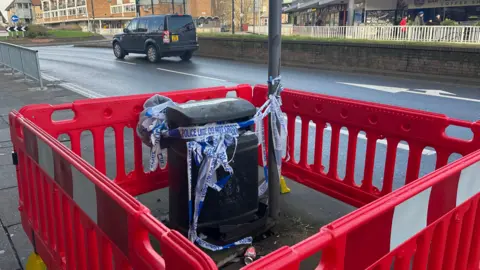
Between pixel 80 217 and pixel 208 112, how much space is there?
3.92 feet

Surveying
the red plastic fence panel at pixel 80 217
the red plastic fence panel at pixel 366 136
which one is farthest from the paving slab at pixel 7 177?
the red plastic fence panel at pixel 366 136

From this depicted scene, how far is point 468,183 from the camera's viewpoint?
2.01 meters

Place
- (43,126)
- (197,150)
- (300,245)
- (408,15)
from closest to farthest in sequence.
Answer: (300,245)
(197,150)
(43,126)
(408,15)

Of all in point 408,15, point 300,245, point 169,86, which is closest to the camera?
point 300,245

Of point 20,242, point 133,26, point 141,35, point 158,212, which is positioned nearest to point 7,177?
point 20,242

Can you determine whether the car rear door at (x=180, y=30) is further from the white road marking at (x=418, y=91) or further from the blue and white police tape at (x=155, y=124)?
the blue and white police tape at (x=155, y=124)

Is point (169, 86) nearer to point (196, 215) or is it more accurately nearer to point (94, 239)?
point (196, 215)

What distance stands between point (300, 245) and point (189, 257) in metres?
0.33

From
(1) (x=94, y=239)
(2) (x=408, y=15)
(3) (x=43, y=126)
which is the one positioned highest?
(2) (x=408, y=15)

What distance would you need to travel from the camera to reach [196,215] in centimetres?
300

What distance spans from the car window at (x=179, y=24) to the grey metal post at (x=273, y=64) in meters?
17.5

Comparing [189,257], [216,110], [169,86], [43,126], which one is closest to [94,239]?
[189,257]

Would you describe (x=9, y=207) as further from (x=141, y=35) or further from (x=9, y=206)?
(x=141, y=35)

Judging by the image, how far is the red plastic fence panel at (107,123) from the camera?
133 inches
